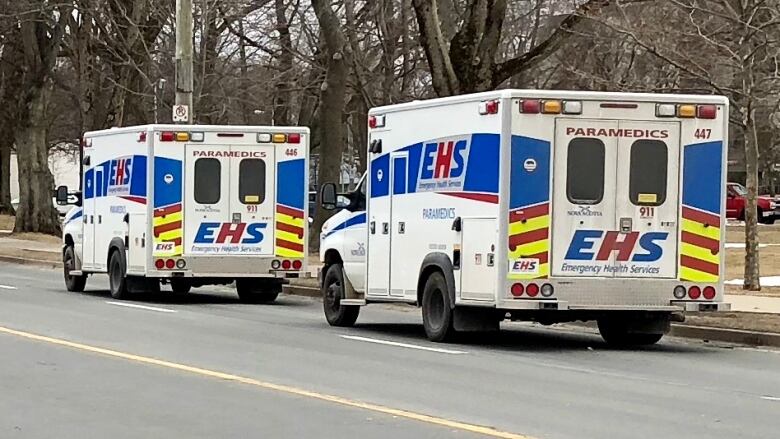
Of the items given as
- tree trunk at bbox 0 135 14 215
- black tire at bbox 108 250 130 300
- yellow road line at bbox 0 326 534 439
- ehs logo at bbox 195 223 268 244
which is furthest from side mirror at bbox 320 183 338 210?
tree trunk at bbox 0 135 14 215

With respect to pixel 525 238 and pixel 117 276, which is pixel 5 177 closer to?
pixel 117 276

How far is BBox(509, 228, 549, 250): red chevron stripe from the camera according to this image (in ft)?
50.8

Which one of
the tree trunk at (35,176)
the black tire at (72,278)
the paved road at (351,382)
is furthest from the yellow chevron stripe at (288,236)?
the tree trunk at (35,176)

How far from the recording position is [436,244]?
659 inches

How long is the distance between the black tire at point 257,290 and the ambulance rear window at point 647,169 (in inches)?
367

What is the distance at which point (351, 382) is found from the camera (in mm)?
12648

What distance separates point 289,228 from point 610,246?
8508 millimetres

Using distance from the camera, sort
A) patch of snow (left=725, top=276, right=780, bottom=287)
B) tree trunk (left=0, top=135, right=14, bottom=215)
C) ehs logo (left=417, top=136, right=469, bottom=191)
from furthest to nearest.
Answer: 1. tree trunk (left=0, top=135, right=14, bottom=215)
2. patch of snow (left=725, top=276, right=780, bottom=287)
3. ehs logo (left=417, top=136, right=469, bottom=191)

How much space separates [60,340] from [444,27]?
57.2 ft

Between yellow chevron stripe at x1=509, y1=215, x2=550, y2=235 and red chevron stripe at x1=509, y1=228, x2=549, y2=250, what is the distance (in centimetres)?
3

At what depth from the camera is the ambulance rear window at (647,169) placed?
623 inches

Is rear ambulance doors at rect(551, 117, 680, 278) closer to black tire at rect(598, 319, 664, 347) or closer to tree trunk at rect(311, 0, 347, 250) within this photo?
black tire at rect(598, 319, 664, 347)

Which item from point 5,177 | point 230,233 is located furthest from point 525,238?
point 5,177

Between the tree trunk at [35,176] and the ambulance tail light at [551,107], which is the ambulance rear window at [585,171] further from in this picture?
the tree trunk at [35,176]
